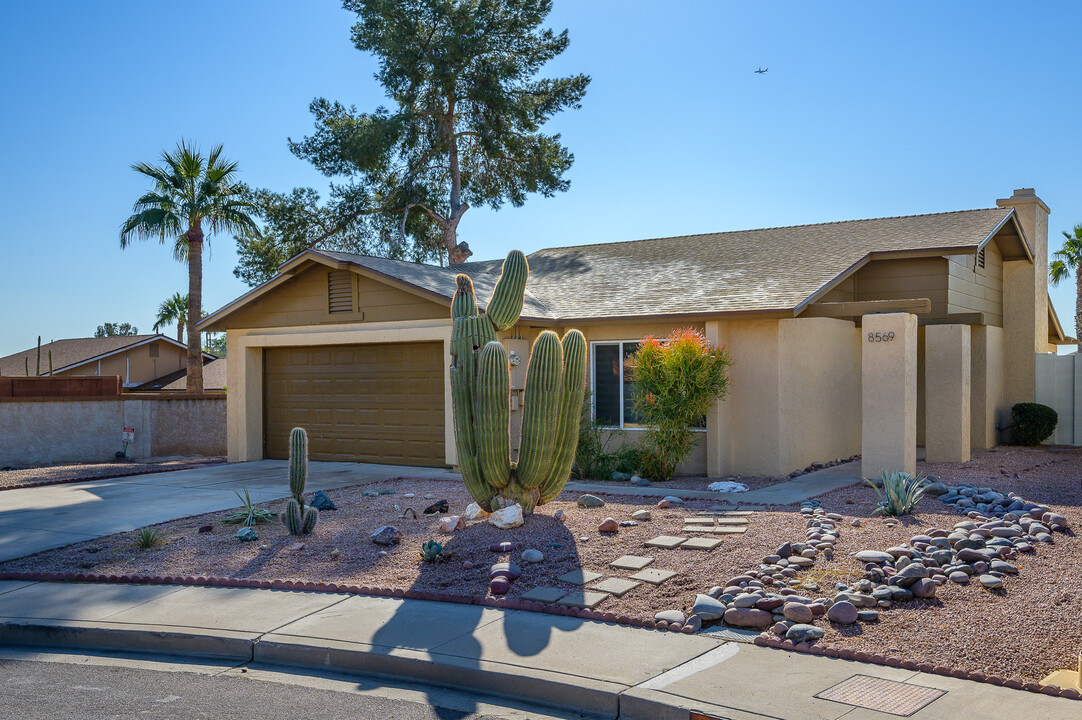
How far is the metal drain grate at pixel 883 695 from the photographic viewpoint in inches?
180

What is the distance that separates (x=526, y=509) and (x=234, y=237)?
68.7ft

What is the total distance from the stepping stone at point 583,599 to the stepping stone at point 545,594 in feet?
0.21

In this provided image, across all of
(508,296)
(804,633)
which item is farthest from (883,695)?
(508,296)

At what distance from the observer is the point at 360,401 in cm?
1611

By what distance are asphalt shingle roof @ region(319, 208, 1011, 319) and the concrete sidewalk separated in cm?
780

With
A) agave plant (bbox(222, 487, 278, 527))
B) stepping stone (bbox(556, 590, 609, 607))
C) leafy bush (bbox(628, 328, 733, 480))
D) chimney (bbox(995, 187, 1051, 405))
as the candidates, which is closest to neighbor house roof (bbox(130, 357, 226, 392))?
leafy bush (bbox(628, 328, 733, 480))

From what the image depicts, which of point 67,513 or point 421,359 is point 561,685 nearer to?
point 67,513

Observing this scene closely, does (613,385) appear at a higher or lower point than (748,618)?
higher

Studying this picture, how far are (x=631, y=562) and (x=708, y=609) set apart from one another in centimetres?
149

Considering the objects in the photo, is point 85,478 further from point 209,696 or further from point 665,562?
point 665,562

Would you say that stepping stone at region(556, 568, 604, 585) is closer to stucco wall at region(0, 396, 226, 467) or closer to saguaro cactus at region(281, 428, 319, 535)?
saguaro cactus at region(281, 428, 319, 535)

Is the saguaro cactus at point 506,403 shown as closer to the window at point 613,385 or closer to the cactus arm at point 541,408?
the cactus arm at point 541,408

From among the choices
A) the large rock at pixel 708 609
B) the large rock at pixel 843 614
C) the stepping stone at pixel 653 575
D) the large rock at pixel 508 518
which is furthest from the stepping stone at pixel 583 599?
the large rock at pixel 508 518

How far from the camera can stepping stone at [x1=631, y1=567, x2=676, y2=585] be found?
706cm
